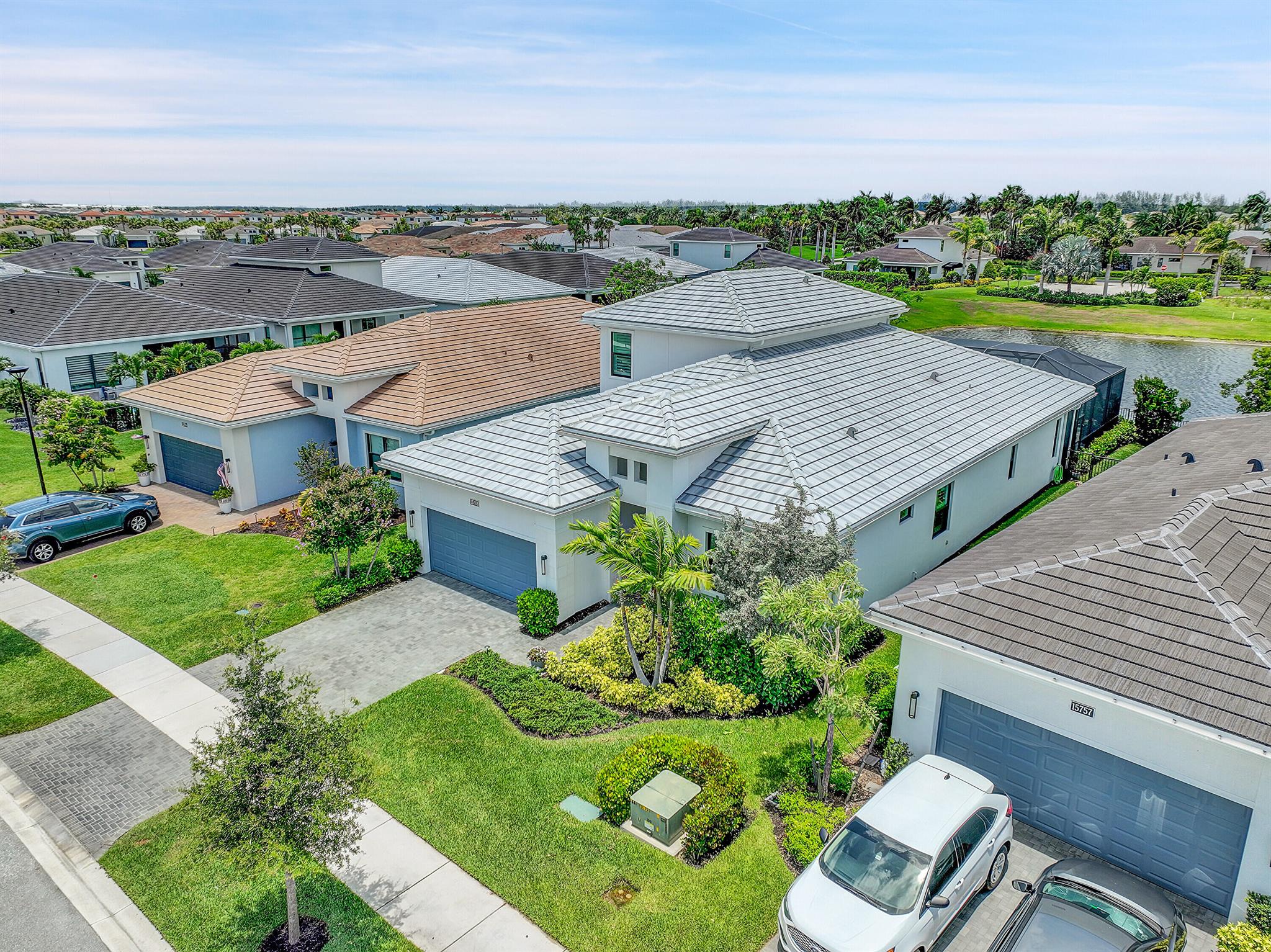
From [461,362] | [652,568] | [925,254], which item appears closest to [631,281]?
[461,362]

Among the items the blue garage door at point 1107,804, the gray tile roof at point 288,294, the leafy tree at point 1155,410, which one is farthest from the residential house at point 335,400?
the leafy tree at point 1155,410

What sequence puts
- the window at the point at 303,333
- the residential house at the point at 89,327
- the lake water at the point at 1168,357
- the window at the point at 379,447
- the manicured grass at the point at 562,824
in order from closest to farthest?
the manicured grass at the point at 562,824
the window at the point at 379,447
the residential house at the point at 89,327
the window at the point at 303,333
the lake water at the point at 1168,357

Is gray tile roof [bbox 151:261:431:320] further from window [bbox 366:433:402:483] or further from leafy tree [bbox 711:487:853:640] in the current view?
leafy tree [bbox 711:487:853:640]

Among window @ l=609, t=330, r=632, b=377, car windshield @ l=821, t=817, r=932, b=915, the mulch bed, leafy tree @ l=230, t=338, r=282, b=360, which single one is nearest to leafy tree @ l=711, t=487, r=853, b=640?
car windshield @ l=821, t=817, r=932, b=915

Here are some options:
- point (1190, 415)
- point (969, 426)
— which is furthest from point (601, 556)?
point (1190, 415)

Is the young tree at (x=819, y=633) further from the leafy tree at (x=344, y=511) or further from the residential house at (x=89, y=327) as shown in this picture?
the residential house at (x=89, y=327)

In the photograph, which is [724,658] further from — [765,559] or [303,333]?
[303,333]
